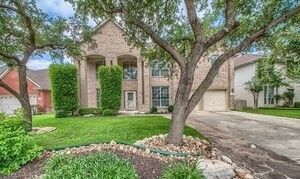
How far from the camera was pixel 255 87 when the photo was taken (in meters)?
27.3

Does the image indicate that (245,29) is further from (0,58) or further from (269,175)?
(0,58)

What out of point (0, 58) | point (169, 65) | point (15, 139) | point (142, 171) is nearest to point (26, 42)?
point (0, 58)

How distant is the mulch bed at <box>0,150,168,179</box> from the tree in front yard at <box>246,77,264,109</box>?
2256 centimetres

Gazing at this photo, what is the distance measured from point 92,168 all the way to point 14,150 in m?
2.12

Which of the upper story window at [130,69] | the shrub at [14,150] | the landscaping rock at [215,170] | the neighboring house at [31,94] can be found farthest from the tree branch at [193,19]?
the neighboring house at [31,94]

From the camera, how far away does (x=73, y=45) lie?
1289cm

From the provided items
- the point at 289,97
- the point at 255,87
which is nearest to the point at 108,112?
the point at 255,87

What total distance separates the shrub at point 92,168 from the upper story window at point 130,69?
72.1ft

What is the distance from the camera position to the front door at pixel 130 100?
27.1m

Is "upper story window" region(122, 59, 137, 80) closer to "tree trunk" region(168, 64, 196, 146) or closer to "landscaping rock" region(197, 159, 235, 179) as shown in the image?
"tree trunk" region(168, 64, 196, 146)

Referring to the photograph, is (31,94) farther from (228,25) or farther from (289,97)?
(228,25)

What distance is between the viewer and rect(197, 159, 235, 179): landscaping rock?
5730 millimetres

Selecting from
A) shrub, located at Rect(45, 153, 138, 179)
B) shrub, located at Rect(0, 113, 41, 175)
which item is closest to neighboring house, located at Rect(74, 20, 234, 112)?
shrub, located at Rect(0, 113, 41, 175)

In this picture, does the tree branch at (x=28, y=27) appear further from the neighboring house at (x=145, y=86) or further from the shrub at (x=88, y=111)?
the neighboring house at (x=145, y=86)
